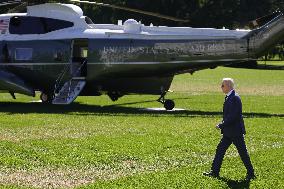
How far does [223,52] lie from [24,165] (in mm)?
12318

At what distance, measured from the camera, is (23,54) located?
24391mm

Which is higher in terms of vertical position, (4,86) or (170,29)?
(170,29)

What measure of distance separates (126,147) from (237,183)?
4053 mm

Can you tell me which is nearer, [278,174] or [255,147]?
[278,174]

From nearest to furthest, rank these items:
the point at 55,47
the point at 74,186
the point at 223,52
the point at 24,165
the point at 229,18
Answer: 1. the point at 74,186
2. the point at 24,165
3. the point at 223,52
4. the point at 55,47
5. the point at 229,18

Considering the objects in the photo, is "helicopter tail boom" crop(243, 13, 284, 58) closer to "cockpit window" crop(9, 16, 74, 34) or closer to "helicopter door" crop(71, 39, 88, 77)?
"helicopter door" crop(71, 39, 88, 77)

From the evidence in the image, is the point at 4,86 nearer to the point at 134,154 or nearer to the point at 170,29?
the point at 170,29

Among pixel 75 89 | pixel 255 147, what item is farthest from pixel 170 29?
pixel 255 147

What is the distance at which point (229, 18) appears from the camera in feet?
275

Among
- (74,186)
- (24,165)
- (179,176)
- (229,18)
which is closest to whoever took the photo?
(74,186)

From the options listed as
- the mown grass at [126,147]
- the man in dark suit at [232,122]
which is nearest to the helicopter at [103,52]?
the mown grass at [126,147]

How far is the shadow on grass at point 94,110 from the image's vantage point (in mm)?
21312

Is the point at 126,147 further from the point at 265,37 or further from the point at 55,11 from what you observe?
the point at 55,11

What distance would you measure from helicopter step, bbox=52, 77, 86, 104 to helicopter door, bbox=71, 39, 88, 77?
272mm
